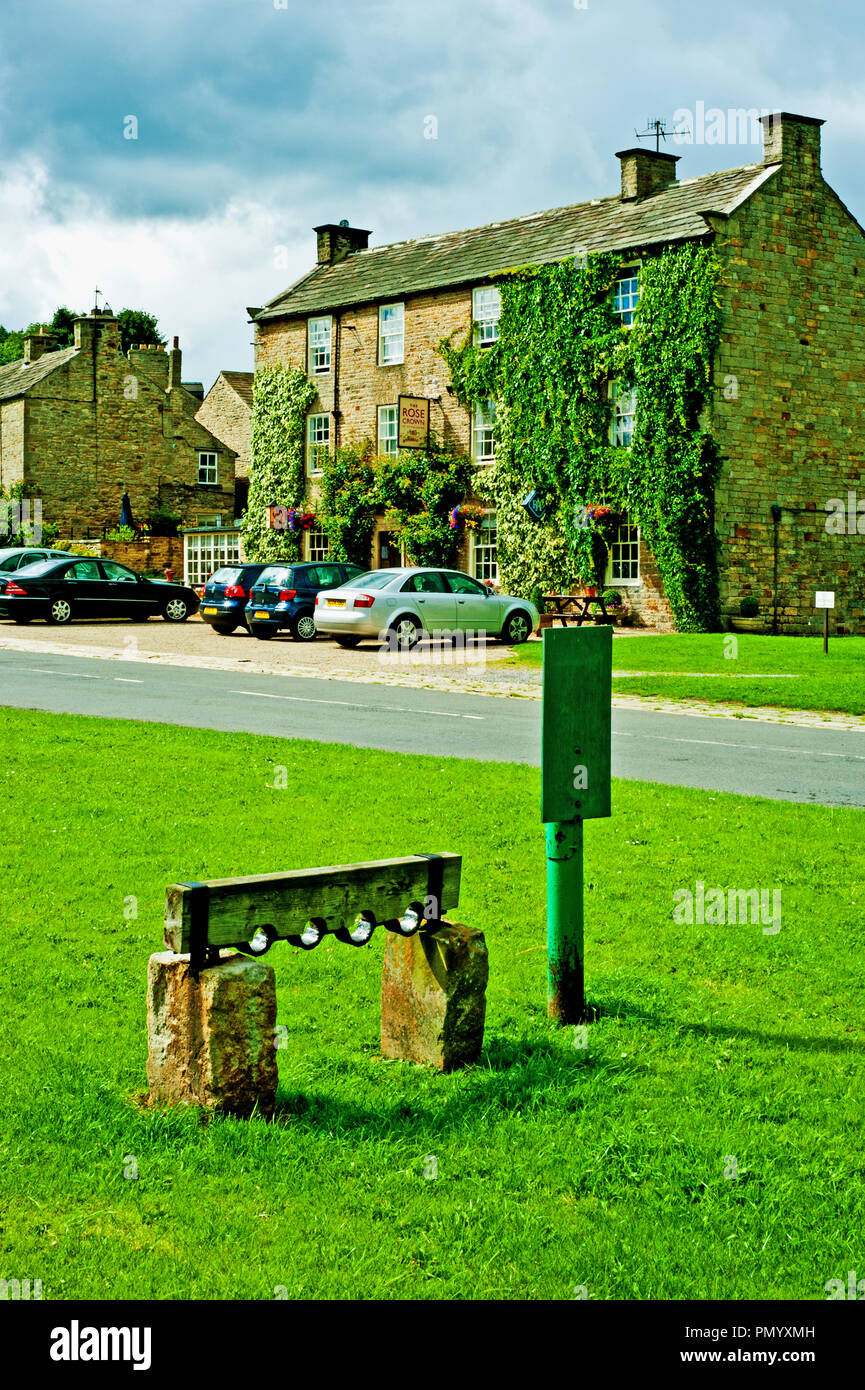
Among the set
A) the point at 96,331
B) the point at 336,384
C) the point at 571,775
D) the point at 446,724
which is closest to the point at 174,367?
the point at 96,331

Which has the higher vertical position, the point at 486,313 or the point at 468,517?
the point at 486,313

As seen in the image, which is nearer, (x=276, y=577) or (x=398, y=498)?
(x=276, y=577)

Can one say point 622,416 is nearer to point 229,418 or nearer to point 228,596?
point 228,596

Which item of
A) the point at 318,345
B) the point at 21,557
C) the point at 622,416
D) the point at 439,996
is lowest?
the point at 439,996

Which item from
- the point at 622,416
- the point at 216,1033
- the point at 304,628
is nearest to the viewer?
the point at 216,1033

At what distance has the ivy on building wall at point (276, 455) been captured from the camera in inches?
1658

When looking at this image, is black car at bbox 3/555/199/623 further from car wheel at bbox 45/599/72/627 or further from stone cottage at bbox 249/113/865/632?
stone cottage at bbox 249/113/865/632

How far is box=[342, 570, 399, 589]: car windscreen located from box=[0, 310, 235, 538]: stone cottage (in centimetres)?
2949

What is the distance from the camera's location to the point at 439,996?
4.89 meters

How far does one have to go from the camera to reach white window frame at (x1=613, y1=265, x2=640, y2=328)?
3212 centimetres

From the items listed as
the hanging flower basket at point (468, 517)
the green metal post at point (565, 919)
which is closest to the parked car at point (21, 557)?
the hanging flower basket at point (468, 517)

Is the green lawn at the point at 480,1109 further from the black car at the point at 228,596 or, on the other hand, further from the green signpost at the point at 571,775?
the black car at the point at 228,596

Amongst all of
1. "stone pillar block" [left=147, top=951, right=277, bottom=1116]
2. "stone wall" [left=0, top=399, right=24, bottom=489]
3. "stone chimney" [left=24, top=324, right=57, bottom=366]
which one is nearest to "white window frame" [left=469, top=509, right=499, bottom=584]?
"stone wall" [left=0, top=399, right=24, bottom=489]

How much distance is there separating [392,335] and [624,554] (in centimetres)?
1108
